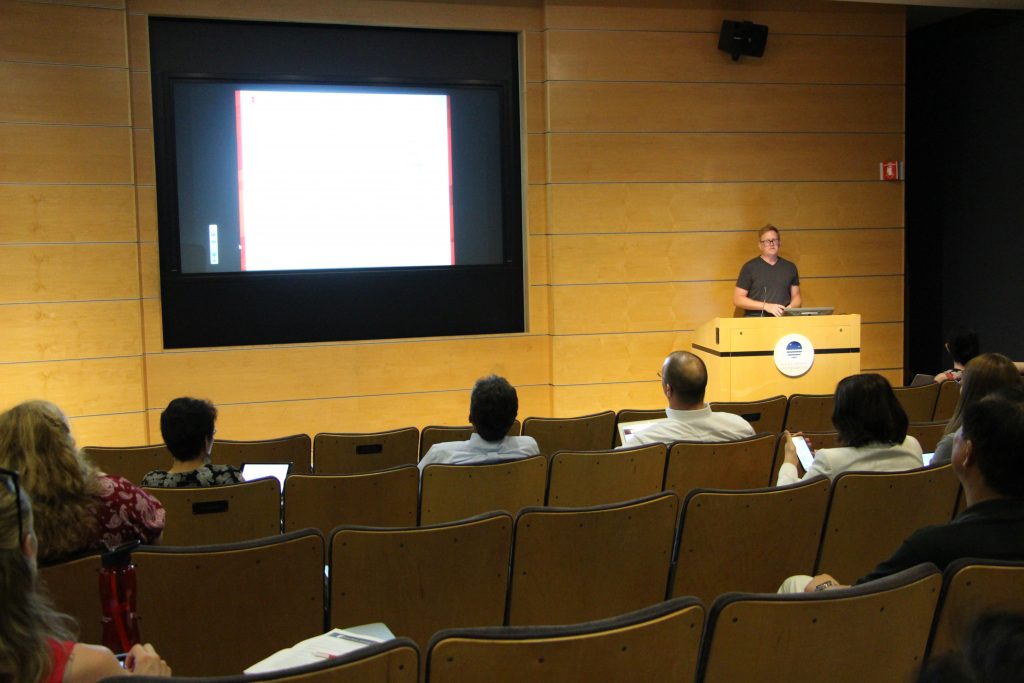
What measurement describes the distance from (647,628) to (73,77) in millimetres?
6585

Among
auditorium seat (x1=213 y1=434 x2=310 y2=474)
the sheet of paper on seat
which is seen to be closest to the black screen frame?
auditorium seat (x1=213 y1=434 x2=310 y2=474)

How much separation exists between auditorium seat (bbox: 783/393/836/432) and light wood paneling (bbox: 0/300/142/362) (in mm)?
4736

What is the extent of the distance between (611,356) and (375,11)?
3414 mm

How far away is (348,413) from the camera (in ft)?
24.7

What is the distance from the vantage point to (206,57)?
7.10 m

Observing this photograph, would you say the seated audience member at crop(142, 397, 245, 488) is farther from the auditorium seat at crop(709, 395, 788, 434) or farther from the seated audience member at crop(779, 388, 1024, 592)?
the auditorium seat at crop(709, 395, 788, 434)

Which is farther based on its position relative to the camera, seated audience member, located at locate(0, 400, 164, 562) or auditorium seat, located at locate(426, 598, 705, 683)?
seated audience member, located at locate(0, 400, 164, 562)

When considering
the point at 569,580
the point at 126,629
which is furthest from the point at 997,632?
the point at 569,580

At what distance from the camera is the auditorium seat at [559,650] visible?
5.58 feet

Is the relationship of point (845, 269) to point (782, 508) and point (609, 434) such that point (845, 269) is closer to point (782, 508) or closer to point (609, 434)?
point (609, 434)

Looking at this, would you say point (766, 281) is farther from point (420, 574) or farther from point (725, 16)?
point (420, 574)

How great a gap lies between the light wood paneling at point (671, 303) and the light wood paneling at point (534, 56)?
5.86ft

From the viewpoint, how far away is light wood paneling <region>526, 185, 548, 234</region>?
783cm

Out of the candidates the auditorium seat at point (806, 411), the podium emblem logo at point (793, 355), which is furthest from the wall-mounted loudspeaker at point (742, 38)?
the auditorium seat at point (806, 411)
